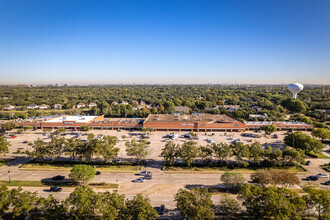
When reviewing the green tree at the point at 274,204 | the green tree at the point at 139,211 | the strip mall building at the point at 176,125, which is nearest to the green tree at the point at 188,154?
the green tree at the point at 274,204

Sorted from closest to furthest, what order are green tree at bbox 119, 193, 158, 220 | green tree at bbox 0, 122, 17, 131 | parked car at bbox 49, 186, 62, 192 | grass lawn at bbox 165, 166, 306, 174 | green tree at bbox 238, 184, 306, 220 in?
1. green tree at bbox 238, 184, 306, 220
2. green tree at bbox 119, 193, 158, 220
3. parked car at bbox 49, 186, 62, 192
4. grass lawn at bbox 165, 166, 306, 174
5. green tree at bbox 0, 122, 17, 131

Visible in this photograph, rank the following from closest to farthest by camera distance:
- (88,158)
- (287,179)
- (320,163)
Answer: (287,179)
(88,158)
(320,163)

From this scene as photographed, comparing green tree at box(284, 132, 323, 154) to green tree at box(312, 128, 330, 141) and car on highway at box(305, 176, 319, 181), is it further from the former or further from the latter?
car on highway at box(305, 176, 319, 181)

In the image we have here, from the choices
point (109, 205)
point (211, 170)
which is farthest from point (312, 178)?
point (109, 205)

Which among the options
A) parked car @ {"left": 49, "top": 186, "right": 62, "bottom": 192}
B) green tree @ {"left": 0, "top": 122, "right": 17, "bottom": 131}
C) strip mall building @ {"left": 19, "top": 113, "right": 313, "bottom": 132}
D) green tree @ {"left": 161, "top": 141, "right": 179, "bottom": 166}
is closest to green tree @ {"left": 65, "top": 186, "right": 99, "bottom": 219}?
parked car @ {"left": 49, "top": 186, "right": 62, "bottom": 192}

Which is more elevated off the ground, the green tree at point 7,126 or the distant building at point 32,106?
the distant building at point 32,106

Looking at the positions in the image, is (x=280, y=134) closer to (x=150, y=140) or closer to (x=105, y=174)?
(x=150, y=140)

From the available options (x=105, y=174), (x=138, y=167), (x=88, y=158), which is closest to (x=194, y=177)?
(x=138, y=167)

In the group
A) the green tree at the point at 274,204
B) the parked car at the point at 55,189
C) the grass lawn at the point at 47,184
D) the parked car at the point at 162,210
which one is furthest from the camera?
the grass lawn at the point at 47,184

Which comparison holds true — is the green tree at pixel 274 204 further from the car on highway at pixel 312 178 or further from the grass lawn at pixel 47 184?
the grass lawn at pixel 47 184

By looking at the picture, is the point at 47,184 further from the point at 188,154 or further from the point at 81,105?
the point at 81,105

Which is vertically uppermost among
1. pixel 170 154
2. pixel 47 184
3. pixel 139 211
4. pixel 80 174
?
pixel 170 154
